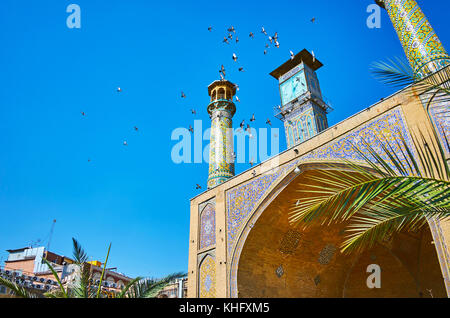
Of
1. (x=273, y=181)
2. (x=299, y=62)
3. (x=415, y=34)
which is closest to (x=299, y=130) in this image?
(x=299, y=62)

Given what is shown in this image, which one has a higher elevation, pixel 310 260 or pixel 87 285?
pixel 310 260

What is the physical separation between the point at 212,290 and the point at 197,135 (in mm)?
6010

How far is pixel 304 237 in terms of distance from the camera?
8.79 metres

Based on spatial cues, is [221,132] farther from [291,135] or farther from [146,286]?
[146,286]

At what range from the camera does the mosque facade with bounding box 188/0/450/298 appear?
704cm

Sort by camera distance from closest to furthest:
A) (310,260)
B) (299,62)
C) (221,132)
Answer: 1. (310,260)
2. (221,132)
3. (299,62)

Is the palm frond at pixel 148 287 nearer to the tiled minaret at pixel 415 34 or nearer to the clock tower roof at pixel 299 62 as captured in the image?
the tiled minaret at pixel 415 34

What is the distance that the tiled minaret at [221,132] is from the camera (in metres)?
11.7

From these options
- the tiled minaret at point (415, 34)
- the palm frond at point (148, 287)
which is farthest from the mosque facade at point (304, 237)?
the palm frond at point (148, 287)

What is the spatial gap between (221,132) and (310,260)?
5600 mm

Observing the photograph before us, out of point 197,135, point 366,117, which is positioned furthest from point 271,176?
point 197,135

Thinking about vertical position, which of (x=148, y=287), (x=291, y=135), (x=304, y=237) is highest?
(x=291, y=135)
